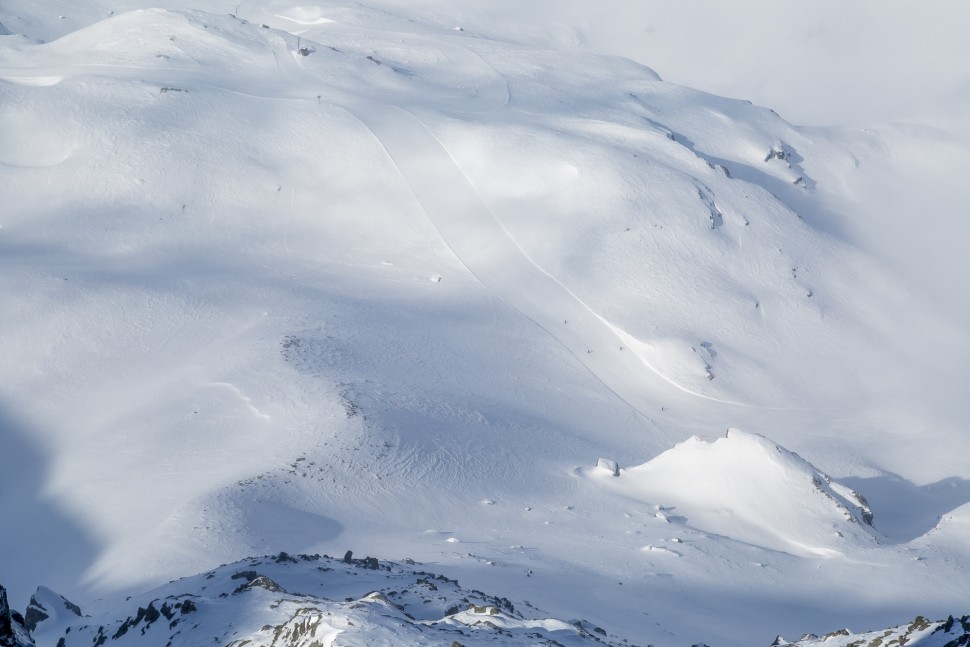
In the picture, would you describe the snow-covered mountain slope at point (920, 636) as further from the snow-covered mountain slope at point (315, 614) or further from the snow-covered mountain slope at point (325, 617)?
the snow-covered mountain slope at point (315, 614)

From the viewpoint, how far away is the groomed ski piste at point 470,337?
2642 centimetres

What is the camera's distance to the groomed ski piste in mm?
26422

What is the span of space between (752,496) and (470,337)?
15.7 metres

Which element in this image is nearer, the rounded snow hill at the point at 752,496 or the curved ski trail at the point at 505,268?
the rounded snow hill at the point at 752,496

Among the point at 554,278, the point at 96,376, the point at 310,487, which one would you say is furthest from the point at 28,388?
the point at 554,278

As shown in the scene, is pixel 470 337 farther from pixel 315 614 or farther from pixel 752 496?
pixel 315 614

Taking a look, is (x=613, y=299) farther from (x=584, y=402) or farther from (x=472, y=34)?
(x=472, y=34)

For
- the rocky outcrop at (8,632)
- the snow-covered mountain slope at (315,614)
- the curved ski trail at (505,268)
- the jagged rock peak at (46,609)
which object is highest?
the rocky outcrop at (8,632)

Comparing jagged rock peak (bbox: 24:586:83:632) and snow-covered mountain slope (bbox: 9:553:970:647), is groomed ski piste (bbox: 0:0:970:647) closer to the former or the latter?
snow-covered mountain slope (bbox: 9:553:970:647)

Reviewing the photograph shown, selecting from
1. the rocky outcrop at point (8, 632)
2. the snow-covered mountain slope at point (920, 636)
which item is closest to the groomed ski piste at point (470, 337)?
the snow-covered mountain slope at point (920, 636)

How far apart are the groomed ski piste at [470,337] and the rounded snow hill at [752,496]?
4.9 inches

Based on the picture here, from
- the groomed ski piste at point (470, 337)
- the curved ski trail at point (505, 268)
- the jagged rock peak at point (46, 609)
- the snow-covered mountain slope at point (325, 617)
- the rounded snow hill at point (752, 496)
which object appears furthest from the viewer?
the curved ski trail at point (505, 268)

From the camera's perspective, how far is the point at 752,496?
30.5 meters

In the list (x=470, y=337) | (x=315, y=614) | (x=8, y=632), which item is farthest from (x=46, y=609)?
(x=470, y=337)
